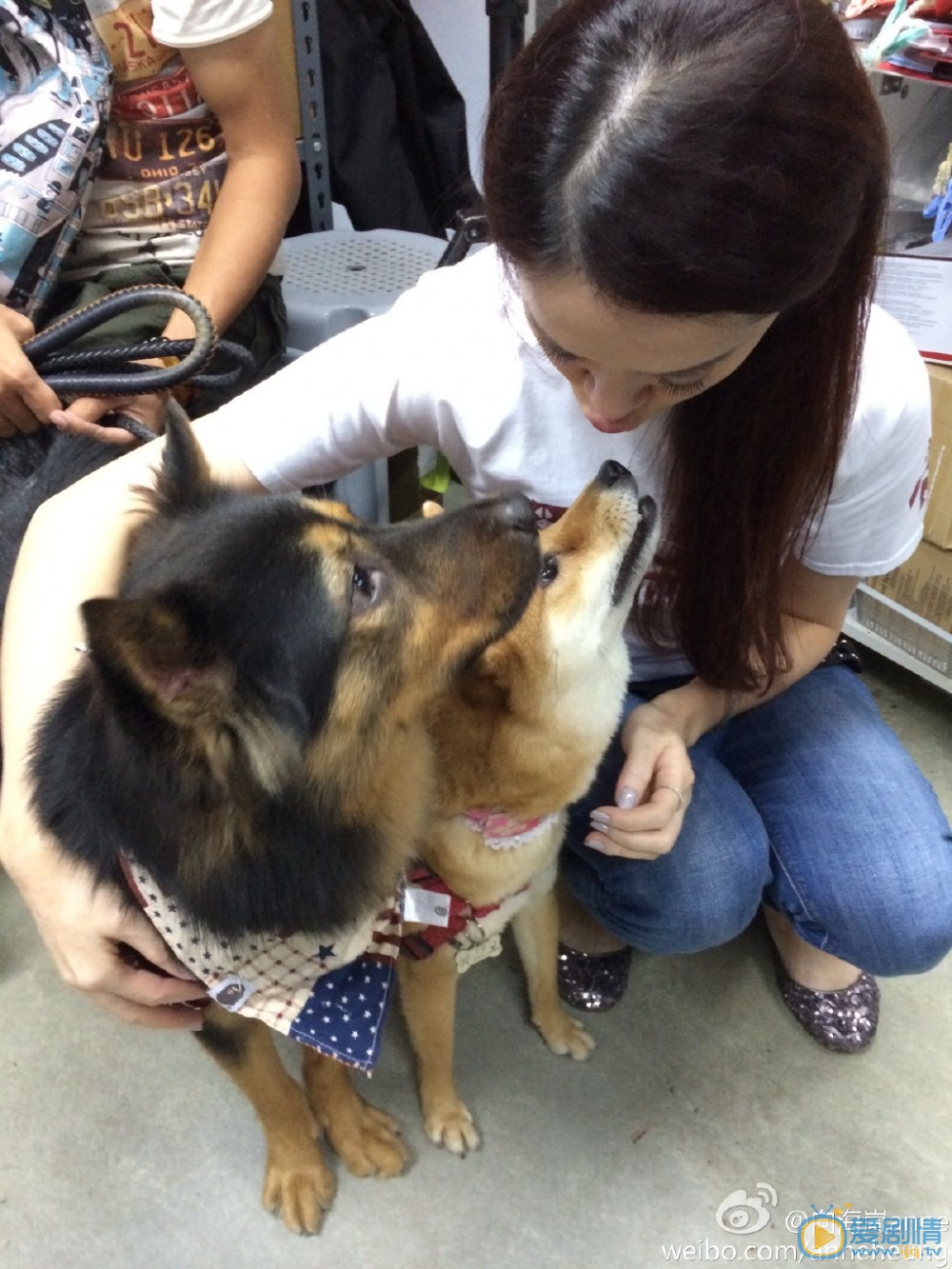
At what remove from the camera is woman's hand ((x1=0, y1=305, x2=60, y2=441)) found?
1062 mm

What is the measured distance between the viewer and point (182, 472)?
2.81 feet

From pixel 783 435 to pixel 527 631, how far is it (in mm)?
329

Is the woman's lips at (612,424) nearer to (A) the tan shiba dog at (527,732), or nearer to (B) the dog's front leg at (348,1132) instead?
(A) the tan shiba dog at (527,732)

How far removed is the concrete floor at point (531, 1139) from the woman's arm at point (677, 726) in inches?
18.3

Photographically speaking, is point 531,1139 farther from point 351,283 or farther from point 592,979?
point 351,283

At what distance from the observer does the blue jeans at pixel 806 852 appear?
1.12 metres

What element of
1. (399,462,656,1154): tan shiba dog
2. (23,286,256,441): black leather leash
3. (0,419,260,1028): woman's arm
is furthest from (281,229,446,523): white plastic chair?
(399,462,656,1154): tan shiba dog

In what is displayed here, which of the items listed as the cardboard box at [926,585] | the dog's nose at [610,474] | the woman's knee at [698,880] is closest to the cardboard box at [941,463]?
the cardboard box at [926,585]

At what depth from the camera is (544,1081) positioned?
51.1 inches

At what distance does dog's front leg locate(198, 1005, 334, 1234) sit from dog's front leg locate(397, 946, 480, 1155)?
15 centimetres

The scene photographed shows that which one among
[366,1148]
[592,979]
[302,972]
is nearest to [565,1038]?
[592,979]

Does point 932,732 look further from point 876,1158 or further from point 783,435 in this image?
point 783,435

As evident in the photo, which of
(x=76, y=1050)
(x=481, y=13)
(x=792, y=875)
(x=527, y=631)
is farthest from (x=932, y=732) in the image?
(x=481, y=13)

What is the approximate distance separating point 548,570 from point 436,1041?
0.64 metres
